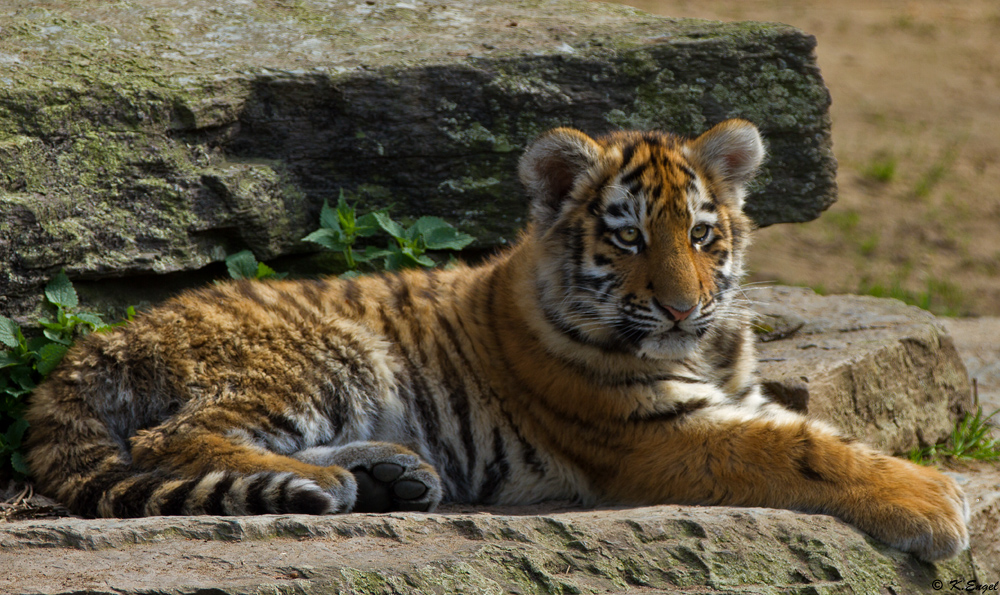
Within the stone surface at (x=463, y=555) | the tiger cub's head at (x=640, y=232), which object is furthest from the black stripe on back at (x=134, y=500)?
the tiger cub's head at (x=640, y=232)

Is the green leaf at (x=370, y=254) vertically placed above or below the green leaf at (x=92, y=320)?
above

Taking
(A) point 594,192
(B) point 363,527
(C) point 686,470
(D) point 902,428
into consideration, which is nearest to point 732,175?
(A) point 594,192

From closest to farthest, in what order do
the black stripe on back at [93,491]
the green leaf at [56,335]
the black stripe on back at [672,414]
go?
the black stripe on back at [93,491] < the black stripe on back at [672,414] < the green leaf at [56,335]

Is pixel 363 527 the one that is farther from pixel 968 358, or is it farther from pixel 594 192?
pixel 968 358

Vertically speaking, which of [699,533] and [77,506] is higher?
[699,533]

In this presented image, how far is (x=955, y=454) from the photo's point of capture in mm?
4758

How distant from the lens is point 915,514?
324 cm

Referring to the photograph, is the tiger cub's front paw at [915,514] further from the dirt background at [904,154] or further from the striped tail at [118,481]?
the dirt background at [904,154]

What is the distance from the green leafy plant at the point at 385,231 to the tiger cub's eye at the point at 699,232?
1.40m

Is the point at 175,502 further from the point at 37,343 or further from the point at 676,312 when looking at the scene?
the point at 676,312

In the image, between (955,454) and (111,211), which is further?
(955,454)

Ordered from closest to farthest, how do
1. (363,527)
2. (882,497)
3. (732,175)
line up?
1. (363,527)
2. (882,497)
3. (732,175)

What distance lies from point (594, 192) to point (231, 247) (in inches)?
72.8

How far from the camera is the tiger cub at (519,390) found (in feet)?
11.1
